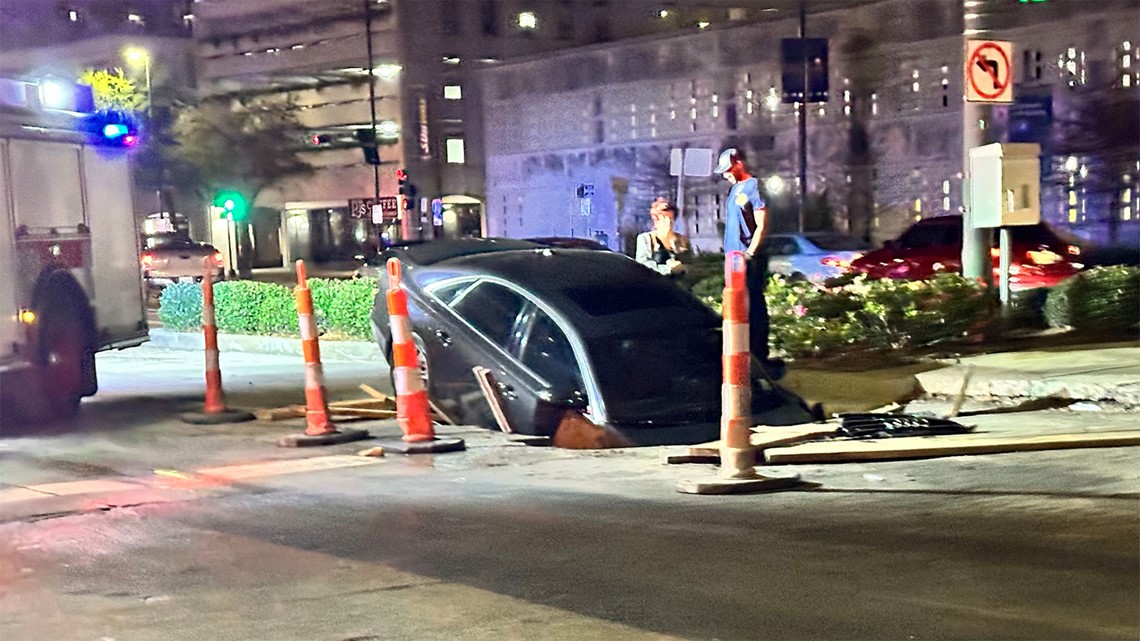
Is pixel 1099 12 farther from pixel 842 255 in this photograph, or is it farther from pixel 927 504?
pixel 927 504

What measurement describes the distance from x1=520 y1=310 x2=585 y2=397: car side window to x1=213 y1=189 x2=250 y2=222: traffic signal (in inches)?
551

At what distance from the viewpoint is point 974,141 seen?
1143cm

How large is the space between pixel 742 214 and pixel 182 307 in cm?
1061

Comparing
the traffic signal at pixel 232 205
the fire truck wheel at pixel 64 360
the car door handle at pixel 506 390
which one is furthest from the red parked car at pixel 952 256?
the fire truck wheel at pixel 64 360

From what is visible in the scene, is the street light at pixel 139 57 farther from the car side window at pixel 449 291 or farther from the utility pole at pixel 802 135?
the car side window at pixel 449 291

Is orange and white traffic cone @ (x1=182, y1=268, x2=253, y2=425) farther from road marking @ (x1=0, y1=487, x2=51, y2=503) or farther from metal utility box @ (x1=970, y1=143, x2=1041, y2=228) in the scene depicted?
metal utility box @ (x1=970, y1=143, x2=1041, y2=228)

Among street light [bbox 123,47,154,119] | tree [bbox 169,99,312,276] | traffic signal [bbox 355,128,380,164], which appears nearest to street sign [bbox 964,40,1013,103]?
traffic signal [bbox 355,128,380,164]

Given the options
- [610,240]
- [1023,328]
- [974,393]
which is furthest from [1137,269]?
[610,240]

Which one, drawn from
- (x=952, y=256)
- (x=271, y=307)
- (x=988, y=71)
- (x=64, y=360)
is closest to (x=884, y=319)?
(x=988, y=71)

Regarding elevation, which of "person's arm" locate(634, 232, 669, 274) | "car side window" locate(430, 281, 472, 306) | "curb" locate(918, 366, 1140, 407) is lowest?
"curb" locate(918, 366, 1140, 407)

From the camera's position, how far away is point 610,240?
2773cm

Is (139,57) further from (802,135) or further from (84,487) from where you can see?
(84,487)

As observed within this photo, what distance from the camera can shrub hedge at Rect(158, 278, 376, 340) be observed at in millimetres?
15453

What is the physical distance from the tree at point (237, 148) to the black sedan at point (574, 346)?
535 inches
